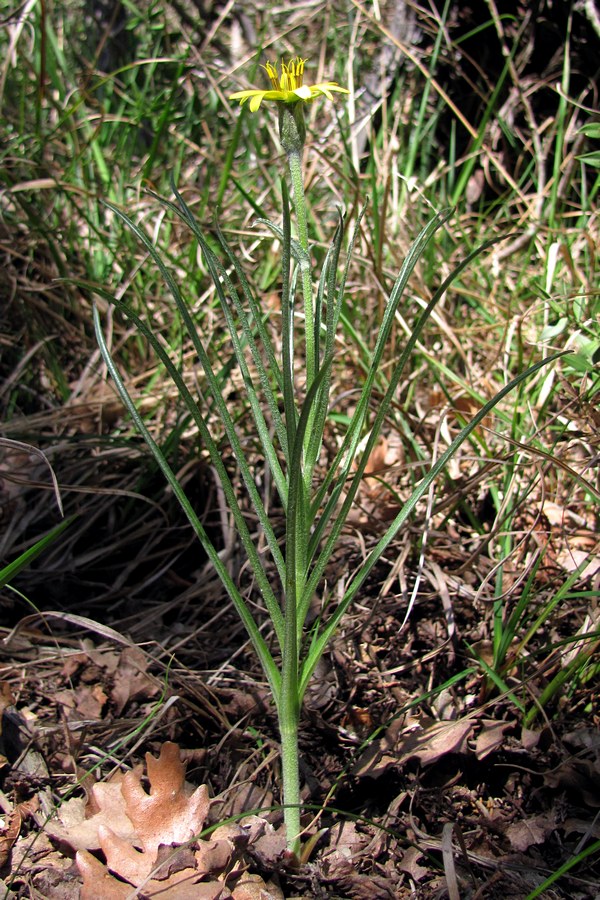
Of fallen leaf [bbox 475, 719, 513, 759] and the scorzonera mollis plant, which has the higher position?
the scorzonera mollis plant

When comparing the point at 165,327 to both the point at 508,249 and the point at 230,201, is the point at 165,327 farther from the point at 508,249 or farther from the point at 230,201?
the point at 508,249

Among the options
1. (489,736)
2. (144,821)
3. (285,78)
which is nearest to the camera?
(285,78)

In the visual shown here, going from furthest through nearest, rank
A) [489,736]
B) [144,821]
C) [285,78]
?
[489,736] < [144,821] < [285,78]

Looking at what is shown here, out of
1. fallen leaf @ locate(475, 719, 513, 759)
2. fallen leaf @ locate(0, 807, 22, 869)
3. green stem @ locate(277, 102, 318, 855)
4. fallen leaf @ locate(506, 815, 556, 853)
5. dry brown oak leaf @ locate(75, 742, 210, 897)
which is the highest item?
green stem @ locate(277, 102, 318, 855)

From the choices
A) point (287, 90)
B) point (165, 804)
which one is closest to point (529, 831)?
point (165, 804)

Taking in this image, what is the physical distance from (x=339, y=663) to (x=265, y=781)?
260mm

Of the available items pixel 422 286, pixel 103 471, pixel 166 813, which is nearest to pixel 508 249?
pixel 422 286

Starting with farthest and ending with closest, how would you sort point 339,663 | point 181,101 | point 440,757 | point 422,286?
point 181,101 → point 422,286 → point 339,663 → point 440,757

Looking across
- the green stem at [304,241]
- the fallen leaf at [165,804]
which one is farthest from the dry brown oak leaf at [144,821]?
the green stem at [304,241]

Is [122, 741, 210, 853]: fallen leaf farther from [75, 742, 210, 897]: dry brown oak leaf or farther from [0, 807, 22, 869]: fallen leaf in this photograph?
[0, 807, 22, 869]: fallen leaf

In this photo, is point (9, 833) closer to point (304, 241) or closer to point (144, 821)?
point (144, 821)

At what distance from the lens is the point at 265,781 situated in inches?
47.6

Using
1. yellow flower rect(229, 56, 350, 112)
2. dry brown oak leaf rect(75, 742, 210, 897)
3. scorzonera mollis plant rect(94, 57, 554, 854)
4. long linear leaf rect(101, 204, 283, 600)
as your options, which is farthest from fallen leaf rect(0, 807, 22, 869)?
yellow flower rect(229, 56, 350, 112)

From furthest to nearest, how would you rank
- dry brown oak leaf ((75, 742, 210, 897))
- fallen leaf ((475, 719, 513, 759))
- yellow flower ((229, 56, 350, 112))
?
1. fallen leaf ((475, 719, 513, 759))
2. dry brown oak leaf ((75, 742, 210, 897))
3. yellow flower ((229, 56, 350, 112))
